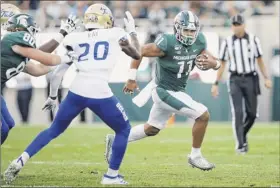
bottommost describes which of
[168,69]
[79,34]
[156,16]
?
[156,16]

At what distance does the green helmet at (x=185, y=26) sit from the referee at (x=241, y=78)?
2.62 m

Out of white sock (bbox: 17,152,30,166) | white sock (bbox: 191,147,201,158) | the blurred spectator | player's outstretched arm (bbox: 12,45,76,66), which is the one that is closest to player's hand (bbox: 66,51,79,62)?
player's outstretched arm (bbox: 12,45,76,66)

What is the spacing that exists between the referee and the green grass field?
0.35 metres

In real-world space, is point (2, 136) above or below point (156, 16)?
above

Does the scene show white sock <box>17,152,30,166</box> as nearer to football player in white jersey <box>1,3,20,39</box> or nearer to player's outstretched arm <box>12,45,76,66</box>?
Result: player's outstretched arm <box>12,45,76,66</box>

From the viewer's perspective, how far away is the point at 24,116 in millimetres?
15625

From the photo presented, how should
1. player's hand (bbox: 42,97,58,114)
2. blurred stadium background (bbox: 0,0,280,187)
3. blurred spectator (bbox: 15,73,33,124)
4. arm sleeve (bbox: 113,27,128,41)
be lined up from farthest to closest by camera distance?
1. blurred spectator (bbox: 15,73,33,124)
2. player's hand (bbox: 42,97,58,114)
3. blurred stadium background (bbox: 0,0,280,187)
4. arm sleeve (bbox: 113,27,128,41)

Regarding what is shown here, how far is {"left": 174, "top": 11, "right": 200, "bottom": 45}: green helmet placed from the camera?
26.7ft

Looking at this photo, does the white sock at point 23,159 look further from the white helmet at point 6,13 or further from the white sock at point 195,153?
the white sock at point 195,153

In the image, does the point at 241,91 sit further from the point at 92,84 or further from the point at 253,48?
the point at 92,84

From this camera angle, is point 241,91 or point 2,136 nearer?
point 2,136

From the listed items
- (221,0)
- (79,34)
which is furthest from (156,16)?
(79,34)

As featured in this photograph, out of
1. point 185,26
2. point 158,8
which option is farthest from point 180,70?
point 158,8

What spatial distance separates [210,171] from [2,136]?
2.00m
